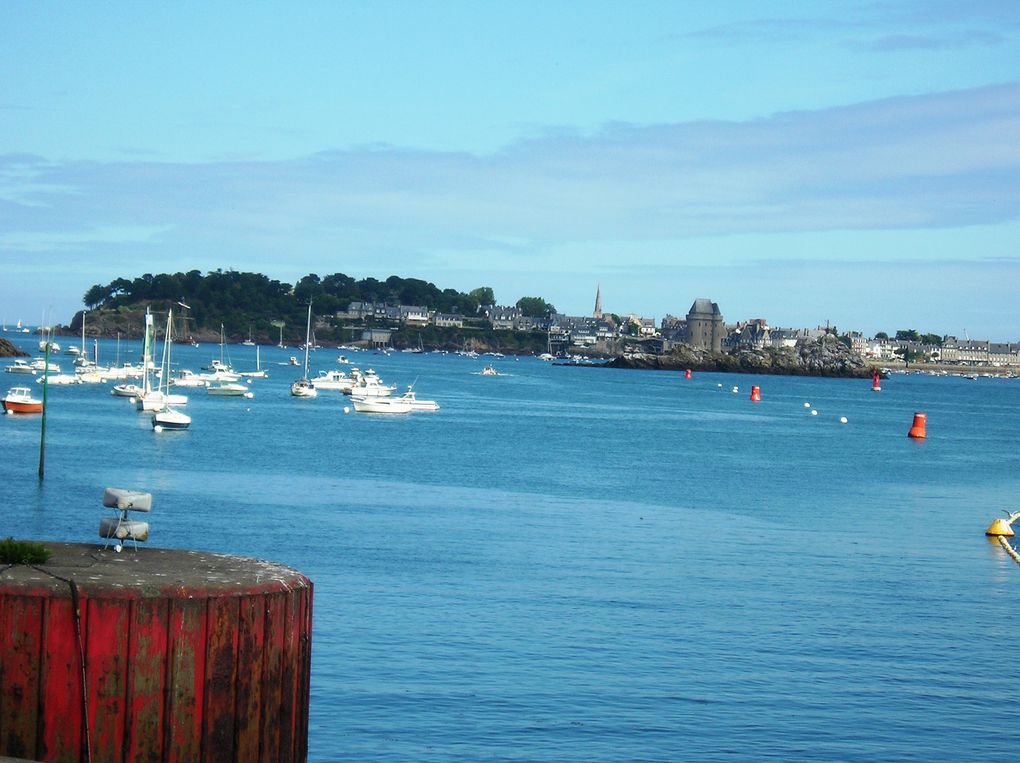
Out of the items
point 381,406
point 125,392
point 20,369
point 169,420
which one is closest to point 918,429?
point 381,406

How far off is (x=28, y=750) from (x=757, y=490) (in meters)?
44.1

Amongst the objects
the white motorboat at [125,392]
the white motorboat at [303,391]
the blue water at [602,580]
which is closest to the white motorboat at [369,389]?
the white motorboat at [303,391]

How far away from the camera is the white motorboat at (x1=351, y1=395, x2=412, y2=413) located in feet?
314

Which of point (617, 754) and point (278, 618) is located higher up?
point (278, 618)

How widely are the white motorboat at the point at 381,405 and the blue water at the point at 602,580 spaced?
21.7 meters

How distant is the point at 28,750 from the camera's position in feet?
34.6

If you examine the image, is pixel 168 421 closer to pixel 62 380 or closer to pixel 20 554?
pixel 62 380

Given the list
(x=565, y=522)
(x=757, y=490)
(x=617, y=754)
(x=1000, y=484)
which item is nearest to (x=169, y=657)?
(x=617, y=754)

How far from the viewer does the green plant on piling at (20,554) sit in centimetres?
1131

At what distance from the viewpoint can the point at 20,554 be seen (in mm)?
11312

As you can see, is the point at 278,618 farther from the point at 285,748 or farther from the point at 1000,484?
the point at 1000,484

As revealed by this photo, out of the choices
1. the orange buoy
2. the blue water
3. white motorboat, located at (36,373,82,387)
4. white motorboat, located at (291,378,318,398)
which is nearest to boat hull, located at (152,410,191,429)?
the blue water

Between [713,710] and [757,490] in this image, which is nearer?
[713,710]

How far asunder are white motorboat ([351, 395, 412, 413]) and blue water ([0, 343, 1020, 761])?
21656 mm
